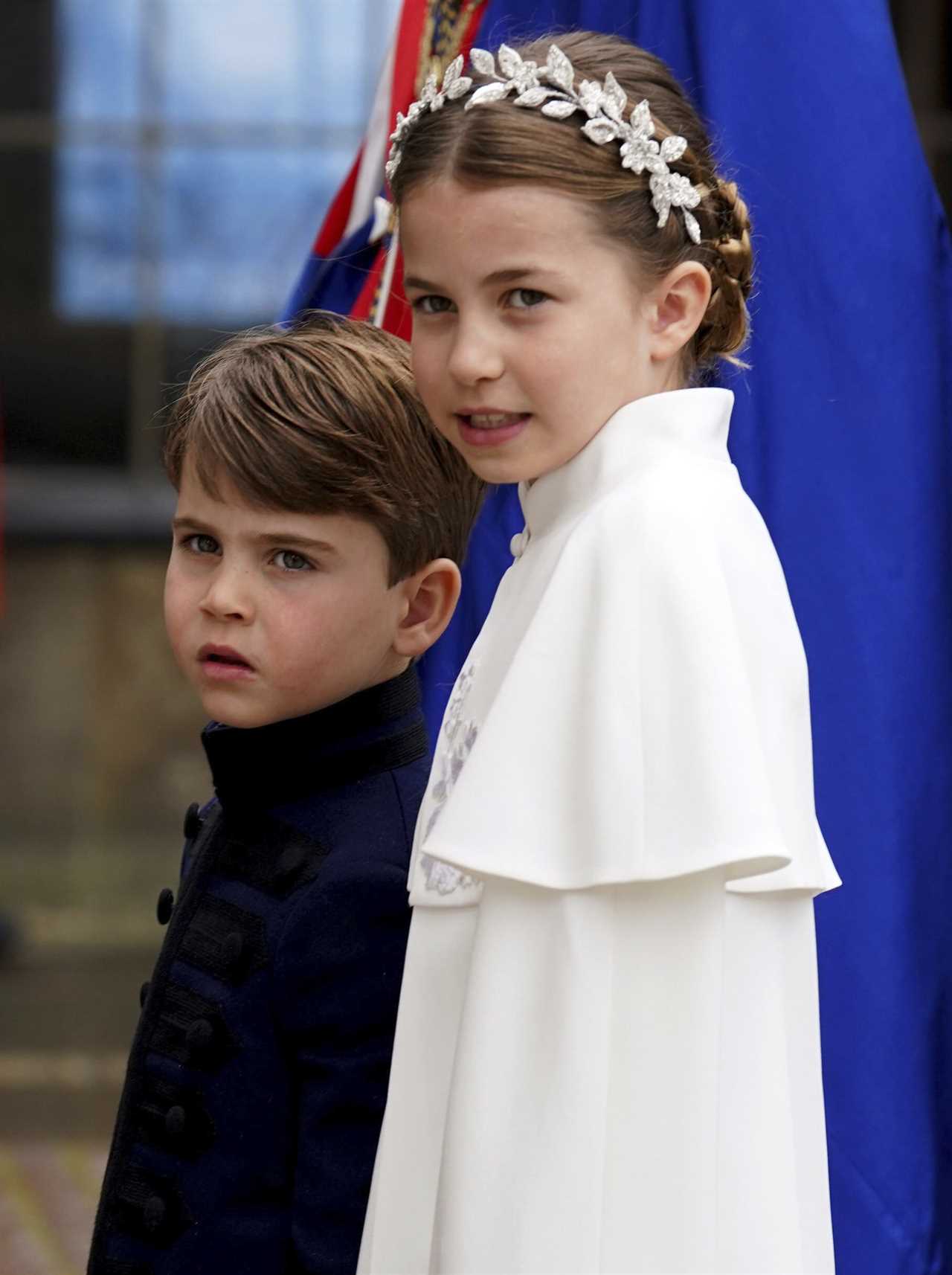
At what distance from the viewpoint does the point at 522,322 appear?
1.50 metres

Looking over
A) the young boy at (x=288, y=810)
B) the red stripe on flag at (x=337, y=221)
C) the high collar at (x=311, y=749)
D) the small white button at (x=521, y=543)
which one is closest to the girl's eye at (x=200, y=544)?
the young boy at (x=288, y=810)

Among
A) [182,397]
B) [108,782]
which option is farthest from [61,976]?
[182,397]

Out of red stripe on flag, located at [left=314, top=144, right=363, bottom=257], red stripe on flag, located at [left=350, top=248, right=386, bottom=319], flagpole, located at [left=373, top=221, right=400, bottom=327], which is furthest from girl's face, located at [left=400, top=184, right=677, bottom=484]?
red stripe on flag, located at [left=314, top=144, right=363, bottom=257]

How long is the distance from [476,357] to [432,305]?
92 mm

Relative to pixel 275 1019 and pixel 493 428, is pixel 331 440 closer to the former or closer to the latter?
pixel 493 428

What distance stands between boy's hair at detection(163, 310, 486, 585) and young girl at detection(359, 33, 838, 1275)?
221mm

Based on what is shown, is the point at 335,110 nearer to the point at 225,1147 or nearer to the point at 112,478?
the point at 112,478

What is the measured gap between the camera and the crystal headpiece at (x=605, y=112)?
153 cm

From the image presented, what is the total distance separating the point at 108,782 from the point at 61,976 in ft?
2.34

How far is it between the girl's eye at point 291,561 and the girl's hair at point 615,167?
0.34 m

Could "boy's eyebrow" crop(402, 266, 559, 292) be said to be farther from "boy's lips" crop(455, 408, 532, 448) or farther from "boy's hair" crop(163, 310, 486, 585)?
"boy's hair" crop(163, 310, 486, 585)

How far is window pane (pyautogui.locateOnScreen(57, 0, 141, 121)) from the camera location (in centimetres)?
706

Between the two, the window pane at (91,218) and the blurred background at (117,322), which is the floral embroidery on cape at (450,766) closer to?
the blurred background at (117,322)

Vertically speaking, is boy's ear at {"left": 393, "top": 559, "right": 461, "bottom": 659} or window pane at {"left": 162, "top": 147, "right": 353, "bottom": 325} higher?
window pane at {"left": 162, "top": 147, "right": 353, "bottom": 325}
